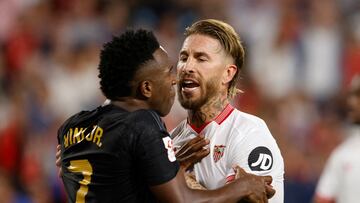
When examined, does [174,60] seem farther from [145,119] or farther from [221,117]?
[145,119]

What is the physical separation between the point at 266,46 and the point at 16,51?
2699 mm

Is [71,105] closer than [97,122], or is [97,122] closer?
[97,122]

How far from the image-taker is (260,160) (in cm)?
441

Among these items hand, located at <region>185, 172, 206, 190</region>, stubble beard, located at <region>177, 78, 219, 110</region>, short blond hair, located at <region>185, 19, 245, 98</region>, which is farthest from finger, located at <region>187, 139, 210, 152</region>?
short blond hair, located at <region>185, 19, 245, 98</region>

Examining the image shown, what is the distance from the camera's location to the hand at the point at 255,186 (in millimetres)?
4211

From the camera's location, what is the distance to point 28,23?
9.71 metres

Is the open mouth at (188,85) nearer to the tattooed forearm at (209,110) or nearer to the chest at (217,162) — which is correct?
the tattooed forearm at (209,110)

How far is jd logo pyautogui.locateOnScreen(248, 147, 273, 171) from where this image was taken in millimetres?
4402

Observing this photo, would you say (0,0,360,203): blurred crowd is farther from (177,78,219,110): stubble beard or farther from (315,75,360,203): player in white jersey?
(177,78,219,110): stubble beard

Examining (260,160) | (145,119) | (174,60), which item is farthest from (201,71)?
(174,60)

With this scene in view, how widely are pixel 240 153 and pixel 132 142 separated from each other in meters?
0.69

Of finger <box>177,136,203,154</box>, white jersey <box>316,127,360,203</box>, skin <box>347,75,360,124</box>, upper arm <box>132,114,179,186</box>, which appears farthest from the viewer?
skin <box>347,75,360,124</box>

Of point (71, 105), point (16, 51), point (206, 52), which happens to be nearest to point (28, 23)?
point (16, 51)

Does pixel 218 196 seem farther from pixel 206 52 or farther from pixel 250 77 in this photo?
pixel 250 77
